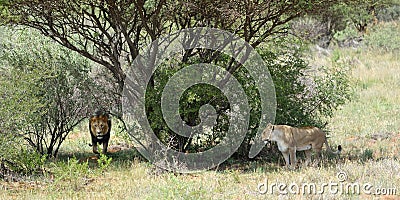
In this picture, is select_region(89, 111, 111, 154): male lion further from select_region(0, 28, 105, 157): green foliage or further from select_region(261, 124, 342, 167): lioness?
select_region(261, 124, 342, 167): lioness

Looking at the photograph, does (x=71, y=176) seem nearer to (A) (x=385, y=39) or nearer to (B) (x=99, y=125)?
(B) (x=99, y=125)

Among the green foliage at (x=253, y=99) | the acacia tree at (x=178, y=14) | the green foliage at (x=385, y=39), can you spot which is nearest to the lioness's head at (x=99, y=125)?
the acacia tree at (x=178, y=14)

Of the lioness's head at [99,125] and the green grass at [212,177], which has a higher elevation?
the lioness's head at [99,125]

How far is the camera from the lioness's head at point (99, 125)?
13195mm

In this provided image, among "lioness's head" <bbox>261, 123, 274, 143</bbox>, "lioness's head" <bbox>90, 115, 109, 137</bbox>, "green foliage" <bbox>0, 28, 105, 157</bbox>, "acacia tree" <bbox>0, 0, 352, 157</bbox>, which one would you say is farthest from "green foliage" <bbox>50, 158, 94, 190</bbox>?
"lioness's head" <bbox>261, 123, 274, 143</bbox>

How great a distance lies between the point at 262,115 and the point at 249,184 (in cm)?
223

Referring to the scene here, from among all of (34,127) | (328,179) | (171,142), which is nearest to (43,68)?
(34,127)

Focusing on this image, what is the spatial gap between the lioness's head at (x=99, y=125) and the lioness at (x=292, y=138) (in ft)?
12.9

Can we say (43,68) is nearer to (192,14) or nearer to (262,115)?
(192,14)

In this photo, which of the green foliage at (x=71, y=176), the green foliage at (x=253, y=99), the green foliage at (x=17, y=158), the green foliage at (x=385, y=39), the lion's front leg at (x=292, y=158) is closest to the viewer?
the green foliage at (x=71, y=176)

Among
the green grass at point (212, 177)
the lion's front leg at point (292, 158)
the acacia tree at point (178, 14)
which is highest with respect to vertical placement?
the acacia tree at point (178, 14)

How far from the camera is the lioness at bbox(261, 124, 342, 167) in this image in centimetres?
1087

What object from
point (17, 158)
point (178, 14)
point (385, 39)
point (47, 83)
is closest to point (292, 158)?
point (178, 14)

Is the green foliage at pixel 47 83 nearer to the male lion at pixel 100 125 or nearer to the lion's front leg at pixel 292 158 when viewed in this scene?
the male lion at pixel 100 125
